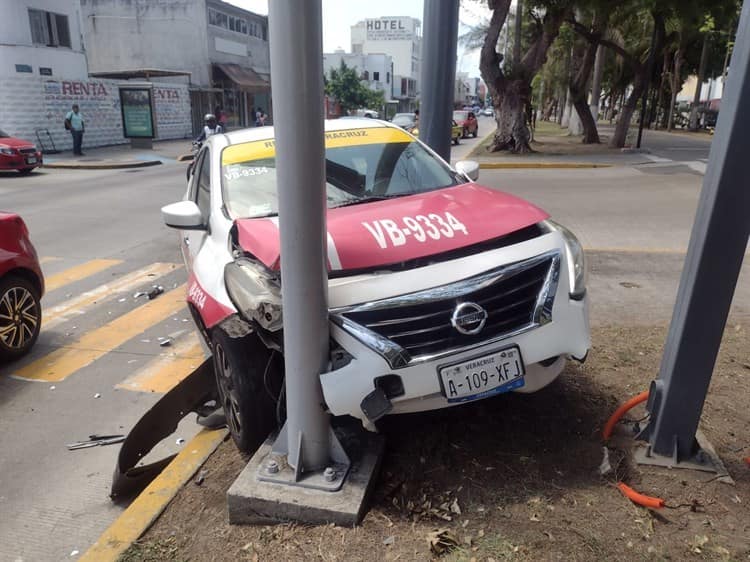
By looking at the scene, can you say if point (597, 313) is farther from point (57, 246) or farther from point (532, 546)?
point (57, 246)

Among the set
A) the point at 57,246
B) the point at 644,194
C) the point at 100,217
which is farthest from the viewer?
the point at 644,194

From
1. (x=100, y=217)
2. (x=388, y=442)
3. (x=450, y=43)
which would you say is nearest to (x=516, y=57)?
(x=100, y=217)

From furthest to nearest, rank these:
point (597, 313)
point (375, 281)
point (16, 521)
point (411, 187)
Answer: point (597, 313) → point (411, 187) → point (16, 521) → point (375, 281)

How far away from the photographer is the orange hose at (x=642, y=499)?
2.76m

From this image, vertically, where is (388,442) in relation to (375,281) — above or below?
below

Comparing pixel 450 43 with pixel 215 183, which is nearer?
pixel 215 183

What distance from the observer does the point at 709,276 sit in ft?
9.10

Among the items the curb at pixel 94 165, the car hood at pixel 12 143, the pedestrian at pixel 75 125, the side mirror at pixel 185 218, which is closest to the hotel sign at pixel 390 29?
the pedestrian at pixel 75 125

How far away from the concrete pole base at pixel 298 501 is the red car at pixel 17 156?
1701 centimetres

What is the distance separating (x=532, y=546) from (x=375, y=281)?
133cm

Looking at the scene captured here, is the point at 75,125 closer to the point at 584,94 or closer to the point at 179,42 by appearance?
the point at 179,42

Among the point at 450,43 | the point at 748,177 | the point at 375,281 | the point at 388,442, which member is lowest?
the point at 388,442

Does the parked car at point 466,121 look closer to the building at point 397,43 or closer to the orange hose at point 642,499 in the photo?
the orange hose at point 642,499

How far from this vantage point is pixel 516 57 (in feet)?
82.8
